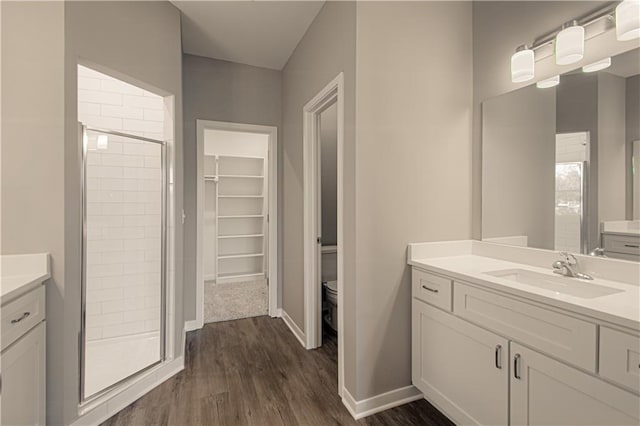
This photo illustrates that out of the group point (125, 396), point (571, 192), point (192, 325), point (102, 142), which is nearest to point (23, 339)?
point (125, 396)

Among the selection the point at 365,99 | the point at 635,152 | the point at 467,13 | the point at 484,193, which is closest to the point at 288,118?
the point at 365,99

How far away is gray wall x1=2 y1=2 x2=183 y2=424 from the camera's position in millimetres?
1460

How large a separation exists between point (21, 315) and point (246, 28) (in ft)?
8.19

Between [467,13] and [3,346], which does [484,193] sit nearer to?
[467,13]

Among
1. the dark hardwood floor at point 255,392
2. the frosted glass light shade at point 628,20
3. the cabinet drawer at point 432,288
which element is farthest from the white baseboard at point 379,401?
the frosted glass light shade at point 628,20

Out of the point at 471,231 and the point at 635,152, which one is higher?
the point at 635,152

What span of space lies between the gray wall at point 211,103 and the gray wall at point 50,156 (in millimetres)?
1289

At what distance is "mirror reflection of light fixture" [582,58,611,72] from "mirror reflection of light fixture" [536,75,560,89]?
0.39 feet

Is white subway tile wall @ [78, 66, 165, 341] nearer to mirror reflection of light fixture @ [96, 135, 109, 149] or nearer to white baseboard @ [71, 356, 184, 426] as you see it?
mirror reflection of light fixture @ [96, 135, 109, 149]

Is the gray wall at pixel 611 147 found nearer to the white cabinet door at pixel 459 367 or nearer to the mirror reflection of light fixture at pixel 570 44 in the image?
the mirror reflection of light fixture at pixel 570 44

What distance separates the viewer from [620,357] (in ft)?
3.12

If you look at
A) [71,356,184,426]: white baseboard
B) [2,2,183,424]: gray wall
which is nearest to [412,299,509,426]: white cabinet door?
[71,356,184,426]: white baseboard

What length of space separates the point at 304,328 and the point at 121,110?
2506mm

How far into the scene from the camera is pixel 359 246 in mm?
1732
